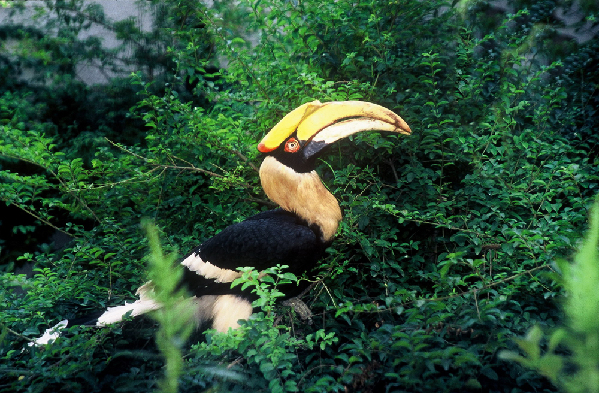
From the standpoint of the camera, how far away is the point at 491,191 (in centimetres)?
210

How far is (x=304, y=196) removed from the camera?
1971 mm

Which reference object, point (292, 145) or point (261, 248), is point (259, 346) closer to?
point (261, 248)

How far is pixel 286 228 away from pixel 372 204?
393 millimetres

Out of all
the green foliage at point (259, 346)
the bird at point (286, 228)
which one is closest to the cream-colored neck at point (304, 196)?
the bird at point (286, 228)

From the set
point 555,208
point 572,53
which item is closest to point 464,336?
point 555,208

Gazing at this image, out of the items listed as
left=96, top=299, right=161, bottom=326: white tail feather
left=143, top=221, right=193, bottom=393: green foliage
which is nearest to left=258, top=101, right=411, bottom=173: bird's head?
left=96, top=299, right=161, bottom=326: white tail feather

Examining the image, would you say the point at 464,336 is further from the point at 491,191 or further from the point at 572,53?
the point at 572,53

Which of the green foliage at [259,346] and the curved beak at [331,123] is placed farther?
the curved beak at [331,123]

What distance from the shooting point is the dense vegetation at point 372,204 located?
1413mm

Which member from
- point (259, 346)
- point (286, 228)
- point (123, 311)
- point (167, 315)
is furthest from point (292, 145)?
point (167, 315)

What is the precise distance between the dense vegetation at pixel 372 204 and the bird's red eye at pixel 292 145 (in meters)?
0.33

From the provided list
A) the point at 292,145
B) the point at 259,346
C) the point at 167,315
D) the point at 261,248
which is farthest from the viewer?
the point at 292,145

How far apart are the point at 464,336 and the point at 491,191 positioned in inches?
34.8

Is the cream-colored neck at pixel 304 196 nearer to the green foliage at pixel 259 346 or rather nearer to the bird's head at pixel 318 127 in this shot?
the bird's head at pixel 318 127
